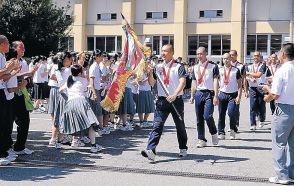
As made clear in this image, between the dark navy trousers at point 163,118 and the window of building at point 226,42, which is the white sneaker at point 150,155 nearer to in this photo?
the dark navy trousers at point 163,118

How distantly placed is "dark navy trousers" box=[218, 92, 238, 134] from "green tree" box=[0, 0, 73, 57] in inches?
704

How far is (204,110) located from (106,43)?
36846 mm

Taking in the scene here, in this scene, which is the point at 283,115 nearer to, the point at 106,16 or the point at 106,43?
the point at 106,16

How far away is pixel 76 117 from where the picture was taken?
931 centimetres

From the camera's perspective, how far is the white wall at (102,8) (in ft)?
149

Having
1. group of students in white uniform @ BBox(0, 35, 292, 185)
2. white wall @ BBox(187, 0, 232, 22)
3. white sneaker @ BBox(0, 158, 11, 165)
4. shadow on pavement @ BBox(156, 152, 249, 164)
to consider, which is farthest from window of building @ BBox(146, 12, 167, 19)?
white sneaker @ BBox(0, 158, 11, 165)

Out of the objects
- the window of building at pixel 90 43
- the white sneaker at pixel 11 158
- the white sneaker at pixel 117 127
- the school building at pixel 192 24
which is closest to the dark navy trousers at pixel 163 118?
the white sneaker at pixel 11 158

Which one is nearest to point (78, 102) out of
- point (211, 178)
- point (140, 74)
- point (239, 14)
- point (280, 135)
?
point (140, 74)

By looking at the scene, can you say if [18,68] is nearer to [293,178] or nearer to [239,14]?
[293,178]

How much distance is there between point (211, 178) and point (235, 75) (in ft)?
15.3

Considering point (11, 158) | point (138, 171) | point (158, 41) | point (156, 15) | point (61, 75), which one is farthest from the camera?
point (158, 41)

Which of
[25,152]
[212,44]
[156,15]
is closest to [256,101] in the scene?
[25,152]

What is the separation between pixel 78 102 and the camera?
9375 mm

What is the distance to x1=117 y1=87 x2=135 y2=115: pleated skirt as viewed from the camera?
12672 mm
